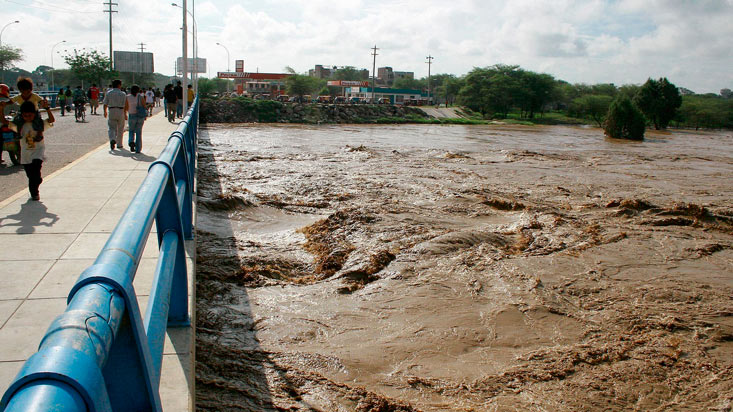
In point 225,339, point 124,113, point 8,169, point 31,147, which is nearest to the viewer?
point 225,339

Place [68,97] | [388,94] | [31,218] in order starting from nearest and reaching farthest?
[31,218] → [68,97] → [388,94]

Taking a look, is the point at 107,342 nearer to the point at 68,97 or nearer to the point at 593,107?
the point at 68,97

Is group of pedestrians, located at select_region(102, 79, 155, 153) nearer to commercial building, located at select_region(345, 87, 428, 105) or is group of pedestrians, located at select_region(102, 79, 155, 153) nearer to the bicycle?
the bicycle

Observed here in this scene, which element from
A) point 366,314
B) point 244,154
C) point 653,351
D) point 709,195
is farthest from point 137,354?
point 244,154

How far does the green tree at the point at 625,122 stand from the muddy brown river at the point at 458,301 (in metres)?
31.8

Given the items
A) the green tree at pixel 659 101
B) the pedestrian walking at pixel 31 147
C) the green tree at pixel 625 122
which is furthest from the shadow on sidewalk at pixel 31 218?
the green tree at pixel 659 101

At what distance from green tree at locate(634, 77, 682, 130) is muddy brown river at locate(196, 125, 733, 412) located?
190ft

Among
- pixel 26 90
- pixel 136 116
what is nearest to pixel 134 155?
pixel 136 116

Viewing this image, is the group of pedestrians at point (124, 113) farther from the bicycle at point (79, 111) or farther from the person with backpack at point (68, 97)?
the person with backpack at point (68, 97)

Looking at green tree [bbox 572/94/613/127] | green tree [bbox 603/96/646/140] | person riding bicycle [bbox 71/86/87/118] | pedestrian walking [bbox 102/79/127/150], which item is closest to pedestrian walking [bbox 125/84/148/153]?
pedestrian walking [bbox 102/79/127/150]

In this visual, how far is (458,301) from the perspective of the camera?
21.8 feet

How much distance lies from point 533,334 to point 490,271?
77.8 inches

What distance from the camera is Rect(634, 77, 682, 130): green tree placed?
65250 mm

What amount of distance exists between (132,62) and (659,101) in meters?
70.4
